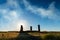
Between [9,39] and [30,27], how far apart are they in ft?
26.9

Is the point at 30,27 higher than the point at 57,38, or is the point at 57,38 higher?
the point at 30,27

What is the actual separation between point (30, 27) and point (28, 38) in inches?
286

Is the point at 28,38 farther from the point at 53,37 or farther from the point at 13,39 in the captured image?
the point at 53,37

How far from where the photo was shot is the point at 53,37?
60.0 ft

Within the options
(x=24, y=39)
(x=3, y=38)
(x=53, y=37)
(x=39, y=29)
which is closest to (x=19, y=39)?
(x=24, y=39)

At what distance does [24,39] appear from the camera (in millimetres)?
17797

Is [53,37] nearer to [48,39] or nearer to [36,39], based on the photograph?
[48,39]

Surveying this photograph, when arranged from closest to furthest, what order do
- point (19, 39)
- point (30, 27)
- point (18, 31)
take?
point (19, 39) < point (18, 31) < point (30, 27)

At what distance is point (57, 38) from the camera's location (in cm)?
1814

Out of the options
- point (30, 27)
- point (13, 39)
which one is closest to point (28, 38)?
point (13, 39)

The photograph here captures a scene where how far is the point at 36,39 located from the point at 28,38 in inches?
44.5

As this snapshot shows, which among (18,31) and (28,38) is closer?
(28,38)

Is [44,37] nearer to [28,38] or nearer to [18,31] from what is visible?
[28,38]

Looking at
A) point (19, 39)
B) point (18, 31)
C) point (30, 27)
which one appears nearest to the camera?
point (19, 39)
